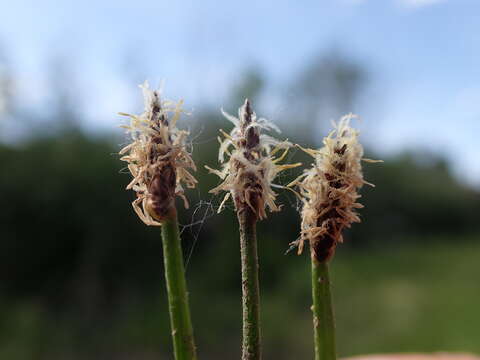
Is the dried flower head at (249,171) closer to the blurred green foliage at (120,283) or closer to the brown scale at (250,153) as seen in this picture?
the brown scale at (250,153)

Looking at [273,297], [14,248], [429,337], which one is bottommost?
[429,337]

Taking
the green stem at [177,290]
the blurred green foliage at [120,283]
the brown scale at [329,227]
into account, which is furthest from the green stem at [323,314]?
the blurred green foliage at [120,283]

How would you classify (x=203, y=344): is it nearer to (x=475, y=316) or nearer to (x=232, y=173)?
(x=475, y=316)

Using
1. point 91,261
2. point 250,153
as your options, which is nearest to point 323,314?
point 250,153

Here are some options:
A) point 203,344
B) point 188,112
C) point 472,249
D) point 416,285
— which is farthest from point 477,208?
point 188,112

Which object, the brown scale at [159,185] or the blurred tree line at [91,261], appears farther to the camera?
the blurred tree line at [91,261]

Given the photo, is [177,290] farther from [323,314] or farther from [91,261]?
[91,261]
